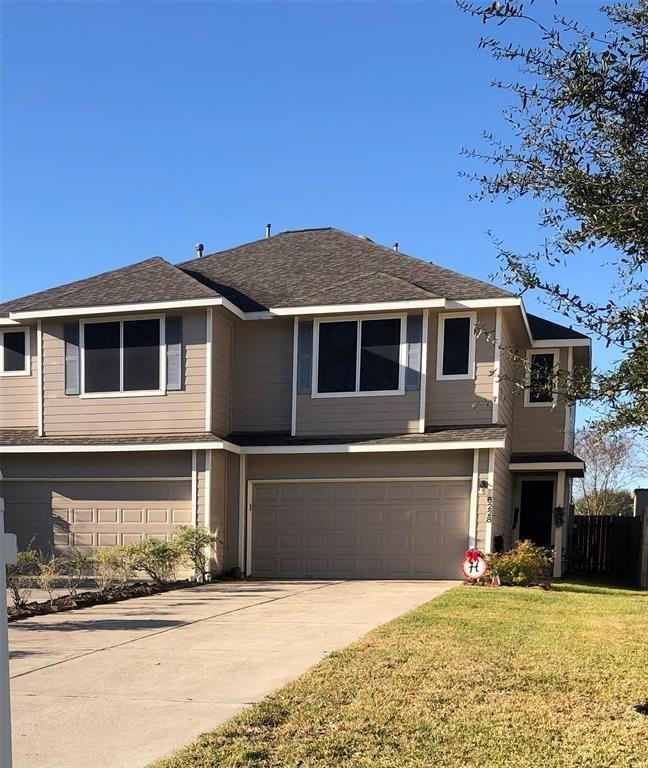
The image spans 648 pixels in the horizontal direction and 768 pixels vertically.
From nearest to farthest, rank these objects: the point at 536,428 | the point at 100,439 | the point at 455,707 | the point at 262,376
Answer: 1. the point at 455,707
2. the point at 100,439
3. the point at 262,376
4. the point at 536,428

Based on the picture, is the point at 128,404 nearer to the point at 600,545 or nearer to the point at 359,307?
the point at 359,307

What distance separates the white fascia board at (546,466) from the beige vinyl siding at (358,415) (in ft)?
10.7

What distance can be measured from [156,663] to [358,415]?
8.43m

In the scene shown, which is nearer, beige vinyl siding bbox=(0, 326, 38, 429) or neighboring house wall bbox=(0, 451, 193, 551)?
neighboring house wall bbox=(0, 451, 193, 551)

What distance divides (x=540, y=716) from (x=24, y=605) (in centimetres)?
750

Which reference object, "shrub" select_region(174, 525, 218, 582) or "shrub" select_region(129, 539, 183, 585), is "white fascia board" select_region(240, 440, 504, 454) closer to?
"shrub" select_region(174, 525, 218, 582)

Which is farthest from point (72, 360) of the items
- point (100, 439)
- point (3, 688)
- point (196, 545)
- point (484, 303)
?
point (3, 688)

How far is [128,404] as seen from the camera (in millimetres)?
14250

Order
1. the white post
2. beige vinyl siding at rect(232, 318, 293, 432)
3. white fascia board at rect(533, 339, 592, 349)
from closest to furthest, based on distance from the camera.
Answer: the white post
beige vinyl siding at rect(232, 318, 293, 432)
white fascia board at rect(533, 339, 592, 349)

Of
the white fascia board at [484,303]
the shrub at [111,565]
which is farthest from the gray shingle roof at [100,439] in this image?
the white fascia board at [484,303]

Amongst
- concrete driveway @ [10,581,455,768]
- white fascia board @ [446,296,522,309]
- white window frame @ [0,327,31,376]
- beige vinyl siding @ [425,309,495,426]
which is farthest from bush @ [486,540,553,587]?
white window frame @ [0,327,31,376]

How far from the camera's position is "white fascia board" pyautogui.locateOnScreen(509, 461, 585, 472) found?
14922 mm

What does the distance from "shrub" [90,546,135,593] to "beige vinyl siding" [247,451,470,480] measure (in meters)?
3.44

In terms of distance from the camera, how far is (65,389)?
1452 centimetres
